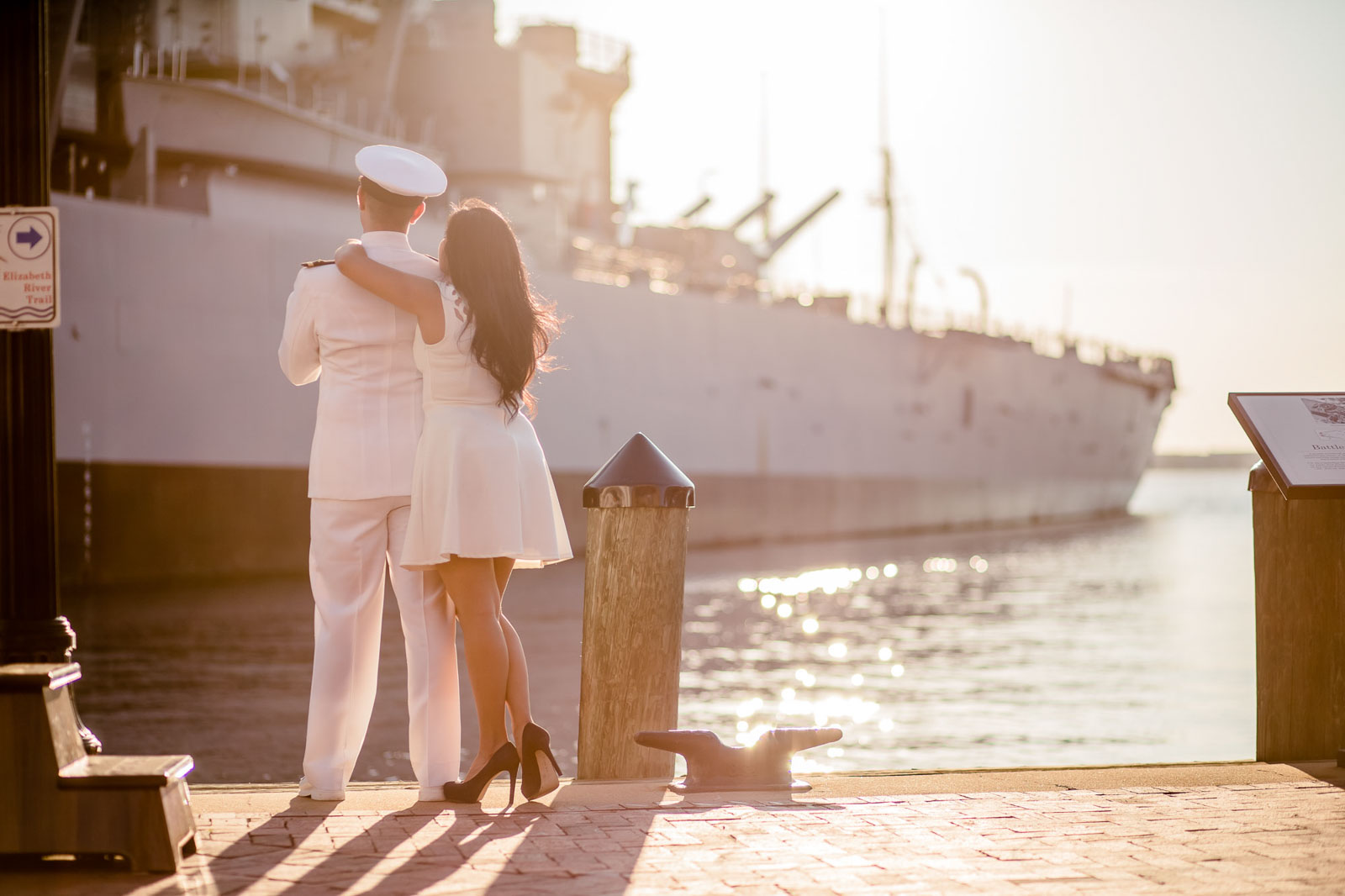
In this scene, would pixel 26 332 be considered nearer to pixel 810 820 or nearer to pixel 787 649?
pixel 810 820

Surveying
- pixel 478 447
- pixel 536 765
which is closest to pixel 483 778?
pixel 536 765

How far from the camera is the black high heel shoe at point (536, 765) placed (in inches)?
124

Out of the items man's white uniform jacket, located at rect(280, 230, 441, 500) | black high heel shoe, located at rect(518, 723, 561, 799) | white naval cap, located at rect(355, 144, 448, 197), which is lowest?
black high heel shoe, located at rect(518, 723, 561, 799)

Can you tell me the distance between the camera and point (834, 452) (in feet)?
92.7

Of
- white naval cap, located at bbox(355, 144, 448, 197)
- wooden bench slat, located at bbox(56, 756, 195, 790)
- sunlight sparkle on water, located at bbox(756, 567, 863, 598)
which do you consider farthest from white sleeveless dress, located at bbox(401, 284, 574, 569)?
sunlight sparkle on water, located at bbox(756, 567, 863, 598)

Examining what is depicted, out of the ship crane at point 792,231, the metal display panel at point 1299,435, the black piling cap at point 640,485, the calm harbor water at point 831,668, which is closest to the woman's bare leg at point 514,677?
the black piling cap at point 640,485

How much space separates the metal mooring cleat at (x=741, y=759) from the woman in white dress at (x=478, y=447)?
17.4 inches

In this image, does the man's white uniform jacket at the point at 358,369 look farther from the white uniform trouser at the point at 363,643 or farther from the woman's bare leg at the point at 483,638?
the woman's bare leg at the point at 483,638

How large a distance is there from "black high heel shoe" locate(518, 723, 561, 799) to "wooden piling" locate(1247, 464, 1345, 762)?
2.24m

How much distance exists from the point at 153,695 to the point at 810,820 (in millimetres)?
7199

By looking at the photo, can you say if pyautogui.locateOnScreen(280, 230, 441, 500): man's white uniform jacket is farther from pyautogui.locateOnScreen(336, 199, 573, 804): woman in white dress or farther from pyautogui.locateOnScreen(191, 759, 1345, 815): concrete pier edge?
pyautogui.locateOnScreen(191, 759, 1345, 815): concrete pier edge

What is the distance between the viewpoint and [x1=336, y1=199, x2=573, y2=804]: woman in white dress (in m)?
3.15

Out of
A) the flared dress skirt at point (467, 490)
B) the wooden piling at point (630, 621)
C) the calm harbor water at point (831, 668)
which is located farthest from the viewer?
the calm harbor water at point (831, 668)

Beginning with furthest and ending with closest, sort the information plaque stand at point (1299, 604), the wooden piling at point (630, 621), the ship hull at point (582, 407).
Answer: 1. the ship hull at point (582, 407)
2. the information plaque stand at point (1299, 604)
3. the wooden piling at point (630, 621)
